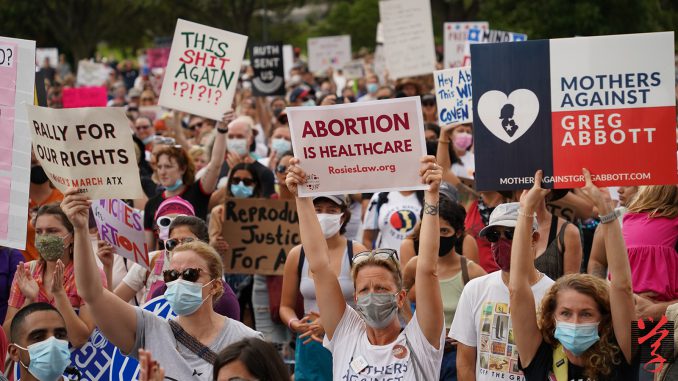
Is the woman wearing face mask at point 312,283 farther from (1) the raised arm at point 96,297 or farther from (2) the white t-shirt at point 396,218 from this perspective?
(1) the raised arm at point 96,297

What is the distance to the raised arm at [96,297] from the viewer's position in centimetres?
530

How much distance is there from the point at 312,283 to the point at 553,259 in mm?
1496

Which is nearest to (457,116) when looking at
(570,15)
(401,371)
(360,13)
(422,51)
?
(401,371)

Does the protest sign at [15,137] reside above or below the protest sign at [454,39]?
below

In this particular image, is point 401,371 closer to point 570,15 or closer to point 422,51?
point 422,51

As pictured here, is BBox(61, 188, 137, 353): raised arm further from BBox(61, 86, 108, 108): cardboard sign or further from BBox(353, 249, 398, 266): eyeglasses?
BBox(61, 86, 108, 108): cardboard sign

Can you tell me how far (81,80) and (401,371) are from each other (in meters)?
22.8

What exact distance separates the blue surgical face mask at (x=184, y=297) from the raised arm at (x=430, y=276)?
1.02 m

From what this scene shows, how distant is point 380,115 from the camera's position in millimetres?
5828

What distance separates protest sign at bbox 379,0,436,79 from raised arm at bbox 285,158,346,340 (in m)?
10.9

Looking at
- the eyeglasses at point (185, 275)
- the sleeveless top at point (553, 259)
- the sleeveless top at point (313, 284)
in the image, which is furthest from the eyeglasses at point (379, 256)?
the sleeveless top at point (313, 284)

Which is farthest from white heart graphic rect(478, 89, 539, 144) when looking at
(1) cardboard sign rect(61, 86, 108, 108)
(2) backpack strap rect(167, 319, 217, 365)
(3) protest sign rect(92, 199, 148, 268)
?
(1) cardboard sign rect(61, 86, 108, 108)

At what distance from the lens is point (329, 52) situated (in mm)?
29062

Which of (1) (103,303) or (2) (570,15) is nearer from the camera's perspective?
(1) (103,303)
